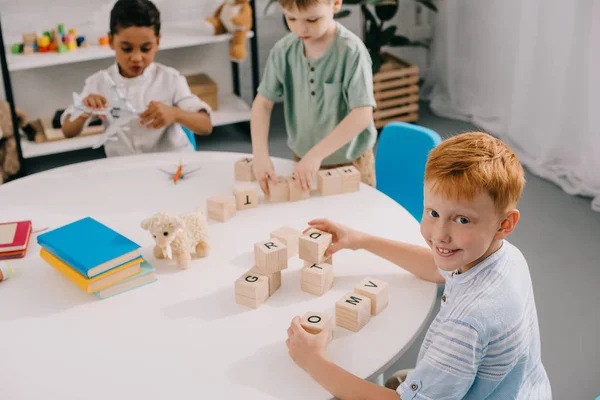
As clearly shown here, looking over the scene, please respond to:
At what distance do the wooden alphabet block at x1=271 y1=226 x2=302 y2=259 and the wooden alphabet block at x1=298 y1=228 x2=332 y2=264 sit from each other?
0.08 metres

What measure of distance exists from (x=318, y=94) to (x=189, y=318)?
1005 millimetres

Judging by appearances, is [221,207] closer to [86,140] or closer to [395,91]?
[86,140]

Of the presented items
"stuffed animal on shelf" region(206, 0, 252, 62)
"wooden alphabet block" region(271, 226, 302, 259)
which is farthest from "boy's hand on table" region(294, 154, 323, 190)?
"stuffed animal on shelf" region(206, 0, 252, 62)

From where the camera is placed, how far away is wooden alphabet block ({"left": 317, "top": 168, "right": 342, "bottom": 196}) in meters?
1.99

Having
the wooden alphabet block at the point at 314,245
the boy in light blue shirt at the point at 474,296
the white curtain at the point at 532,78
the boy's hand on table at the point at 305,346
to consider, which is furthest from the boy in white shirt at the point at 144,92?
the white curtain at the point at 532,78

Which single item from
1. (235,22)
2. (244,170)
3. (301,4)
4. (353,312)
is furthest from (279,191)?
(235,22)

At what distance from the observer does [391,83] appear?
13.3 feet

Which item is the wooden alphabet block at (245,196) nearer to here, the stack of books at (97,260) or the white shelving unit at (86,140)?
the stack of books at (97,260)

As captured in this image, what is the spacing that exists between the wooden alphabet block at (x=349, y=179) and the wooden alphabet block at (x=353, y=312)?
1.94ft

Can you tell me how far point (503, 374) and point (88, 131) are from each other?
3.05 metres

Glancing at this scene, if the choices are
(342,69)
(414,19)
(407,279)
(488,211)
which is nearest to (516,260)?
(488,211)

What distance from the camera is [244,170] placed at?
2.10m

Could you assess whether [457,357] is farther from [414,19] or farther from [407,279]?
[414,19]

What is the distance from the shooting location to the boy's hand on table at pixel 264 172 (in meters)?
1.99
